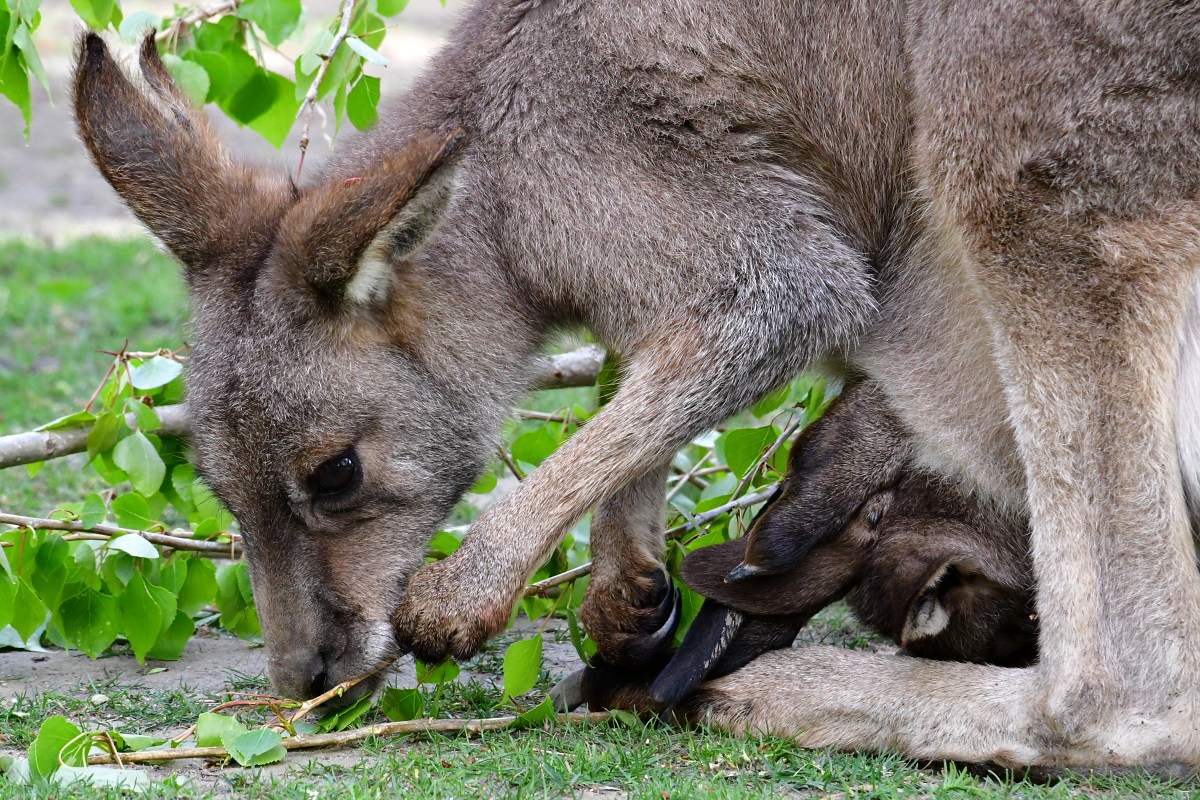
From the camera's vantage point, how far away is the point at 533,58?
409 centimetres

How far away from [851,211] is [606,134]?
0.78 m

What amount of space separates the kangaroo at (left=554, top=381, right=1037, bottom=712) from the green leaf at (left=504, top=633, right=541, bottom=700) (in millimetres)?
188

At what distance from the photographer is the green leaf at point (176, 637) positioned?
4.46 meters

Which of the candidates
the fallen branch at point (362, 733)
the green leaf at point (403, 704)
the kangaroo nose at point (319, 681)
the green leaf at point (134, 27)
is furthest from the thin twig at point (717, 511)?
the green leaf at point (134, 27)

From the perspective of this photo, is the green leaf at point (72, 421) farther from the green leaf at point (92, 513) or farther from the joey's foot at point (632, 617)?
the joey's foot at point (632, 617)

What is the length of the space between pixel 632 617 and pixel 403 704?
0.71m

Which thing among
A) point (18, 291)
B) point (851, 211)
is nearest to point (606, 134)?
point (851, 211)

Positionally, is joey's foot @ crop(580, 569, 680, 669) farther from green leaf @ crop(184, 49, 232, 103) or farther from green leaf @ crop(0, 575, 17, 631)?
green leaf @ crop(184, 49, 232, 103)

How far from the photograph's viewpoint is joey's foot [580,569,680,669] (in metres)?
3.99

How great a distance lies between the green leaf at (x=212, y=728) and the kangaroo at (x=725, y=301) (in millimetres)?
390

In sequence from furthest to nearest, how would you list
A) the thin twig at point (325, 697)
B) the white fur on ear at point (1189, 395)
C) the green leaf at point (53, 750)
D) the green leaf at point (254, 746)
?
the thin twig at point (325, 697) < the white fur on ear at point (1189, 395) < the green leaf at point (254, 746) < the green leaf at point (53, 750)

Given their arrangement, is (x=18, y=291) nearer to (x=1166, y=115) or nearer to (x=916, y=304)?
(x=916, y=304)

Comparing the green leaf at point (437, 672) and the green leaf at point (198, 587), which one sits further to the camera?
the green leaf at point (198, 587)

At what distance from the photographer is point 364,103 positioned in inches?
186
